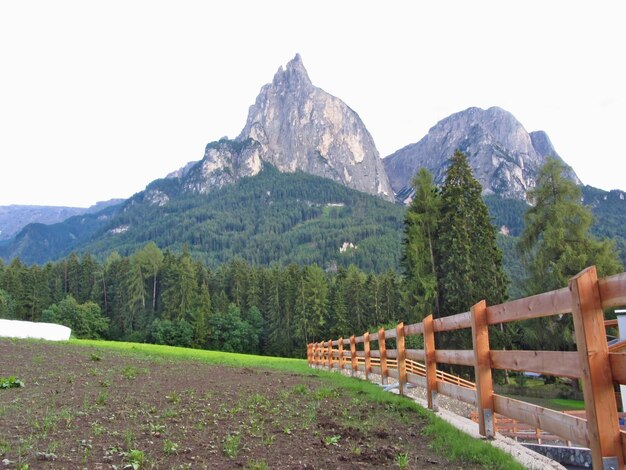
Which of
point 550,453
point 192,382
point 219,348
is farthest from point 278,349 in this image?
point 192,382

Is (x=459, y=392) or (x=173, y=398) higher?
(x=459, y=392)

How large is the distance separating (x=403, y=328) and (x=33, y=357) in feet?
36.2

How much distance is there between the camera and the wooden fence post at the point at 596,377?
128 inches

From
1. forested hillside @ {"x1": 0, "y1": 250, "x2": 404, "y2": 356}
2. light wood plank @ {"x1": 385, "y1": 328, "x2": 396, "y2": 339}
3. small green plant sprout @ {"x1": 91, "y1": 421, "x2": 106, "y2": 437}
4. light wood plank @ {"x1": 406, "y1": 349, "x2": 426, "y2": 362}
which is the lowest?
small green plant sprout @ {"x1": 91, "y1": 421, "x2": 106, "y2": 437}

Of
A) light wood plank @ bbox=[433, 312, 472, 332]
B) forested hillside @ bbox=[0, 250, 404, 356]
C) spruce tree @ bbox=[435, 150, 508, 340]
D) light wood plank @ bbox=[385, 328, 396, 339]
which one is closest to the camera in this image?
light wood plank @ bbox=[433, 312, 472, 332]

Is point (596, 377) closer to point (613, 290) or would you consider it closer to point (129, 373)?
point (613, 290)

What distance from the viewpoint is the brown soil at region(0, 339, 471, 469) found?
16.1 feet

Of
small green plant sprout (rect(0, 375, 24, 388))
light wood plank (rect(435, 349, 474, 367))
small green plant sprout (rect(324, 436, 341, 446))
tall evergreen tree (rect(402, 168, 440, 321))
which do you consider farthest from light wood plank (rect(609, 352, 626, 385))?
tall evergreen tree (rect(402, 168, 440, 321))

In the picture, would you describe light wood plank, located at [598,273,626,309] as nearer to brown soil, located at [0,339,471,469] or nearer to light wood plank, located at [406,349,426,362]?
brown soil, located at [0,339,471,469]

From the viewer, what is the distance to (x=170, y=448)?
16.9ft

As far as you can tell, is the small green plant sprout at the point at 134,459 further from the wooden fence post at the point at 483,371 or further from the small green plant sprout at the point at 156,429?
the wooden fence post at the point at 483,371

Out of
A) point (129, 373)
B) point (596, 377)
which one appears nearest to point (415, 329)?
Result: point (596, 377)

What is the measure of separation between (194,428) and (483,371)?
3695 millimetres

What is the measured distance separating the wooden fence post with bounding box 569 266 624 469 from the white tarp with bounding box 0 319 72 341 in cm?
2809
